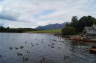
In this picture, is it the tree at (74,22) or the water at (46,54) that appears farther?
the tree at (74,22)

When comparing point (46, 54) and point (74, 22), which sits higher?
point (74, 22)

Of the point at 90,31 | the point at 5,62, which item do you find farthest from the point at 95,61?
the point at 90,31

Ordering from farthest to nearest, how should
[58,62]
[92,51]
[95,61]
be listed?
[92,51], [95,61], [58,62]

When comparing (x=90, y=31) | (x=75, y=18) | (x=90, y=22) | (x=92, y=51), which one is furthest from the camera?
(x=75, y=18)

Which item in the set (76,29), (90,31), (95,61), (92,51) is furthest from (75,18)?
(95,61)

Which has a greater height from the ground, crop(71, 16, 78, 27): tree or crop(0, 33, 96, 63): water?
crop(71, 16, 78, 27): tree

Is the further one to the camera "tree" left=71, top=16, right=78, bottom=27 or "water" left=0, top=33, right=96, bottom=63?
"tree" left=71, top=16, right=78, bottom=27

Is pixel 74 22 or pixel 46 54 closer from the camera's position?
pixel 46 54

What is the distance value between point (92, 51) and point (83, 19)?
9831 cm

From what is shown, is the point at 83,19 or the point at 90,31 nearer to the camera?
the point at 90,31

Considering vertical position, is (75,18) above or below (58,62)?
above

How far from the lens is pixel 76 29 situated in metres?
143

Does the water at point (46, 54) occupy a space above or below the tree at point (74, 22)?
below

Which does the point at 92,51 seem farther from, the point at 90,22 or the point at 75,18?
the point at 75,18
